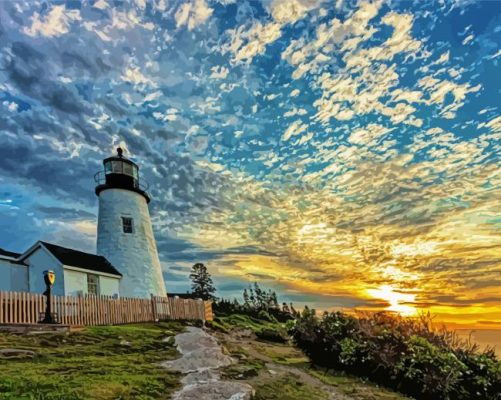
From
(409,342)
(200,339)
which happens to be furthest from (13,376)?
(409,342)

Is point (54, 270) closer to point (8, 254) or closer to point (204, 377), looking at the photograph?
point (8, 254)

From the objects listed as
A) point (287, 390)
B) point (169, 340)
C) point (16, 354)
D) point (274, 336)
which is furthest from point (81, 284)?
point (287, 390)

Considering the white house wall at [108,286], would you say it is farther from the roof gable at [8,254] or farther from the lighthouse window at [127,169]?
the lighthouse window at [127,169]

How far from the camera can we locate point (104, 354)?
11.3m

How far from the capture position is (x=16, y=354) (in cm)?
1028

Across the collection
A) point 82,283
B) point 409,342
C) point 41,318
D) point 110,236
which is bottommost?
point 409,342

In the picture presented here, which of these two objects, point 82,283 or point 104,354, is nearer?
point 104,354

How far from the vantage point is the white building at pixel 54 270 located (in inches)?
880

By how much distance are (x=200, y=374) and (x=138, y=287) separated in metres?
19.2

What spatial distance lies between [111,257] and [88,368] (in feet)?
62.6

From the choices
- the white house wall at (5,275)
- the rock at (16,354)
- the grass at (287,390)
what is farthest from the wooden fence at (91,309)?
the grass at (287,390)

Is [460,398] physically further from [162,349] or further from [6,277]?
[6,277]

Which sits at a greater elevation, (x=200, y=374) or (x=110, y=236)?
(x=110, y=236)

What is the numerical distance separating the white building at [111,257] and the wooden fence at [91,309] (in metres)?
3.24
